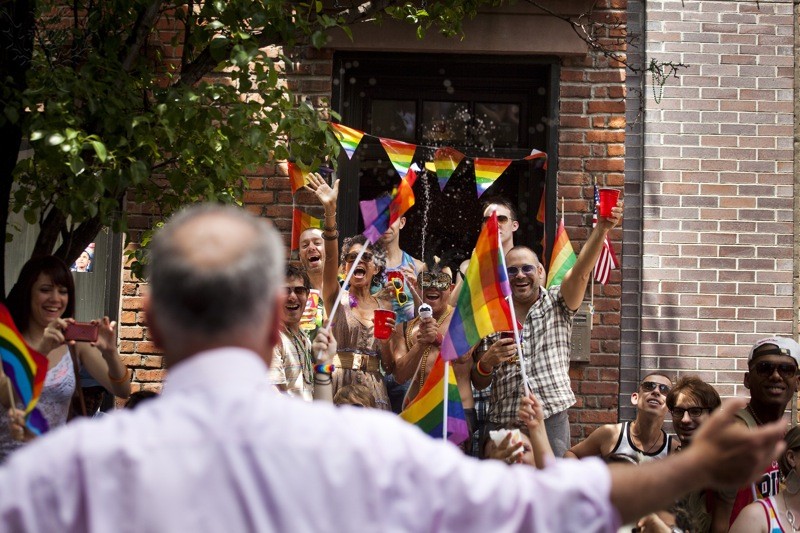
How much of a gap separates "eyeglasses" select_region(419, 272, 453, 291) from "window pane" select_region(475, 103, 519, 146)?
5.91ft

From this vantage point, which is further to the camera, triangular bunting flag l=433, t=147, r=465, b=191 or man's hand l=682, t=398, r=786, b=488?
triangular bunting flag l=433, t=147, r=465, b=191

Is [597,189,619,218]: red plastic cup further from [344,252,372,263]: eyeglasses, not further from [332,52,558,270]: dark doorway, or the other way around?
[332,52,558,270]: dark doorway

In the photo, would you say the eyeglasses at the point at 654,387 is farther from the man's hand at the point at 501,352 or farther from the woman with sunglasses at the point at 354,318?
the woman with sunglasses at the point at 354,318

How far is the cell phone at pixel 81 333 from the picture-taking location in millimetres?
4535

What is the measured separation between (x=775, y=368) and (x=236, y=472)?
464 cm

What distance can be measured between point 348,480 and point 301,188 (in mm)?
6035

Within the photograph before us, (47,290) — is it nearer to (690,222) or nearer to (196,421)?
(196,421)

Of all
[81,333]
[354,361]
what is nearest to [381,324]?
[354,361]

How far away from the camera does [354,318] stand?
6215 mm

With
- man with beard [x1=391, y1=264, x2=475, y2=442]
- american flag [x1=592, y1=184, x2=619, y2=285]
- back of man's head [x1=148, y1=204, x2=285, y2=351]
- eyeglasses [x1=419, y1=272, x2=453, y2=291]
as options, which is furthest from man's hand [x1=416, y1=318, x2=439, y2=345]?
back of man's head [x1=148, y1=204, x2=285, y2=351]

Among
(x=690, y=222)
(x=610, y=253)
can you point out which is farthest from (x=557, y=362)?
(x=690, y=222)

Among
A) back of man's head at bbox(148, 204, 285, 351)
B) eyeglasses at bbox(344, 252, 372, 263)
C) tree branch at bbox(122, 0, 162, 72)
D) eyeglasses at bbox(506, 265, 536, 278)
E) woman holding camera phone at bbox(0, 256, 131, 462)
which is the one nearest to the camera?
back of man's head at bbox(148, 204, 285, 351)

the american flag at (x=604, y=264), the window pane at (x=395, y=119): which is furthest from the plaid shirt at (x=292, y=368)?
the window pane at (x=395, y=119)

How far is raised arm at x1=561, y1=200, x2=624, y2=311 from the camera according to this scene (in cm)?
551
